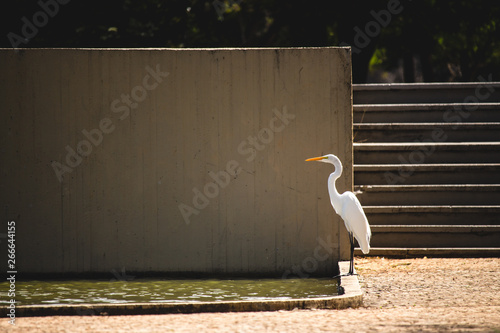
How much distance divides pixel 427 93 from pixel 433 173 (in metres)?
1.57

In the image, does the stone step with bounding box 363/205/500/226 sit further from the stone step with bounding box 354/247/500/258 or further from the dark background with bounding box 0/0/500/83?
the dark background with bounding box 0/0/500/83

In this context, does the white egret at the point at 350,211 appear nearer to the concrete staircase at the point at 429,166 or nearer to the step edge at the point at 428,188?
the concrete staircase at the point at 429,166

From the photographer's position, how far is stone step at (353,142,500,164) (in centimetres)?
952

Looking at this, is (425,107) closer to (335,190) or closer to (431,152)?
(431,152)

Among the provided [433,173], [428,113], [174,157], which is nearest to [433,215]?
[433,173]

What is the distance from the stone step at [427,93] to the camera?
1028cm

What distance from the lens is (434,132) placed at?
9.78m

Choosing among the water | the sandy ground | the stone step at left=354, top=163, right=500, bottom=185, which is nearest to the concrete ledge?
the sandy ground

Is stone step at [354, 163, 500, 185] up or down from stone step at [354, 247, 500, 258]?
up

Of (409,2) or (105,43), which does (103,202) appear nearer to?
(105,43)

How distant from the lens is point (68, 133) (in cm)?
825

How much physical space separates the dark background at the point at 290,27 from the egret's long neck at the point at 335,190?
8.24 m

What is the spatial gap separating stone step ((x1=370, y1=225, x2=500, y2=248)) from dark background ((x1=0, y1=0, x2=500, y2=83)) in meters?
7.95

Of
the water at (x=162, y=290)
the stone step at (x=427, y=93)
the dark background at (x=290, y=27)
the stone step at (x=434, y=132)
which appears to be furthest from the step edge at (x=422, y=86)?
the dark background at (x=290, y=27)
